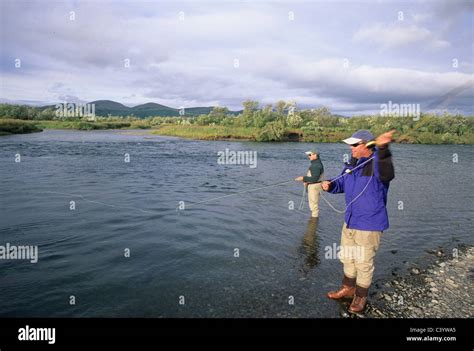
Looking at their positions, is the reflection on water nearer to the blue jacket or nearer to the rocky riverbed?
the rocky riverbed

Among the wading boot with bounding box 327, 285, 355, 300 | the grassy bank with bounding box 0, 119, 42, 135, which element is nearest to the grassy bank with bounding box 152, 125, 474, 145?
the grassy bank with bounding box 0, 119, 42, 135

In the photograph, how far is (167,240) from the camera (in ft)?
34.6

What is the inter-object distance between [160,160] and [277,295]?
26.2 metres

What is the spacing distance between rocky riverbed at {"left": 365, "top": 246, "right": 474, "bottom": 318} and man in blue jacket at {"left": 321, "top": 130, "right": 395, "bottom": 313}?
2.64 ft

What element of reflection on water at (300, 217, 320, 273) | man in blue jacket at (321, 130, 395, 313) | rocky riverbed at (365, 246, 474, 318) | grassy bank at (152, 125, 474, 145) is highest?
grassy bank at (152, 125, 474, 145)

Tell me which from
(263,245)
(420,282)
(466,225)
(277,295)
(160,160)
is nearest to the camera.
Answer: (277,295)

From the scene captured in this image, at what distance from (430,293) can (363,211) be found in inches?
123

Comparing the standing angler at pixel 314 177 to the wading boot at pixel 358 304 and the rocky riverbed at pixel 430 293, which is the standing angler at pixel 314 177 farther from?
the wading boot at pixel 358 304

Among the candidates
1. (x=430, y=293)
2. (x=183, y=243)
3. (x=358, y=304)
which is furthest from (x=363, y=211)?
(x=183, y=243)

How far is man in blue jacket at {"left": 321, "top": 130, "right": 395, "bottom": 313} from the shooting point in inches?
237

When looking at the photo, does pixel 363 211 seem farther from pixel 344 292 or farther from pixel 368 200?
pixel 344 292

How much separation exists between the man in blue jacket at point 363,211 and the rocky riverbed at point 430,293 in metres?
0.80
